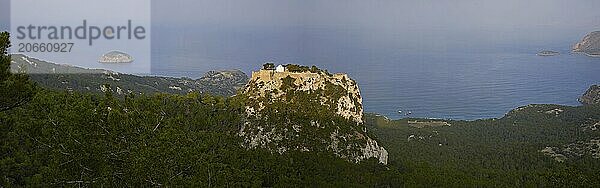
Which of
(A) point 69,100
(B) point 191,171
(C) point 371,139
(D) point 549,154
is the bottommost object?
(D) point 549,154

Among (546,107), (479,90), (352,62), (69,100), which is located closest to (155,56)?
(352,62)

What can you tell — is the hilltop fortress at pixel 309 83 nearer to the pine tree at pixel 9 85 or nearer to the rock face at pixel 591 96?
the pine tree at pixel 9 85

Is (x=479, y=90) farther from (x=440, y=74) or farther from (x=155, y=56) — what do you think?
(x=155, y=56)

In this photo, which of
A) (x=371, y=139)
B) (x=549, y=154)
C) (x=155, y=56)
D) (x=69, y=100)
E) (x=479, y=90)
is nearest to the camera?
(x=69, y=100)

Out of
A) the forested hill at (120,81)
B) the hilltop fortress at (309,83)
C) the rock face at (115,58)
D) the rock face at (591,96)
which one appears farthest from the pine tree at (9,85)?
the rock face at (115,58)

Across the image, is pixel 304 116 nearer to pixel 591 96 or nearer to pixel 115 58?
pixel 591 96

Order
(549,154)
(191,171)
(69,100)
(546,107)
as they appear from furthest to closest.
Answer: (546,107) < (549,154) < (69,100) < (191,171)
